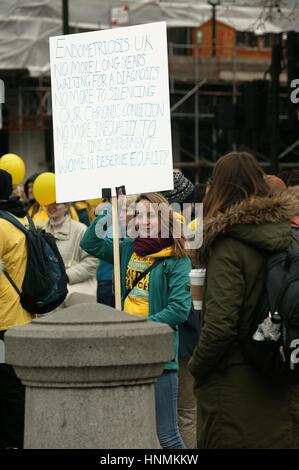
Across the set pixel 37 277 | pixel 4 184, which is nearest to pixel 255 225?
pixel 37 277

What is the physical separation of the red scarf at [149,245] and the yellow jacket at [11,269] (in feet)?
3.08

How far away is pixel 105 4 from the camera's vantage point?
28781 mm

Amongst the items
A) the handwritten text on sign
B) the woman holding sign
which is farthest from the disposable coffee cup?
the handwritten text on sign

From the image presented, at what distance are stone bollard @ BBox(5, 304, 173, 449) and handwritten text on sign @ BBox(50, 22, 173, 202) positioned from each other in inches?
86.0

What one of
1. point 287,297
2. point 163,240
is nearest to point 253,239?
point 287,297

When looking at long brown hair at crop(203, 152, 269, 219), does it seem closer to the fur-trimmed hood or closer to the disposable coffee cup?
the fur-trimmed hood

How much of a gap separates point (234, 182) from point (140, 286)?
5.34 feet

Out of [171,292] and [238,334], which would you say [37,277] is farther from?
[238,334]

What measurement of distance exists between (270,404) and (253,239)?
2.44ft

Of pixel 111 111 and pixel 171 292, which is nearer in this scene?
pixel 171 292

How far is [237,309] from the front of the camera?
5531mm

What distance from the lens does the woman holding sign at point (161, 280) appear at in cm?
715

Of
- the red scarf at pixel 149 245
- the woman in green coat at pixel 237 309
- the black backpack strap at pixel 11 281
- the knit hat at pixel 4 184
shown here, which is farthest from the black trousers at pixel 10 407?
the woman in green coat at pixel 237 309

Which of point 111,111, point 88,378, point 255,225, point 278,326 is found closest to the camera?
point 88,378
